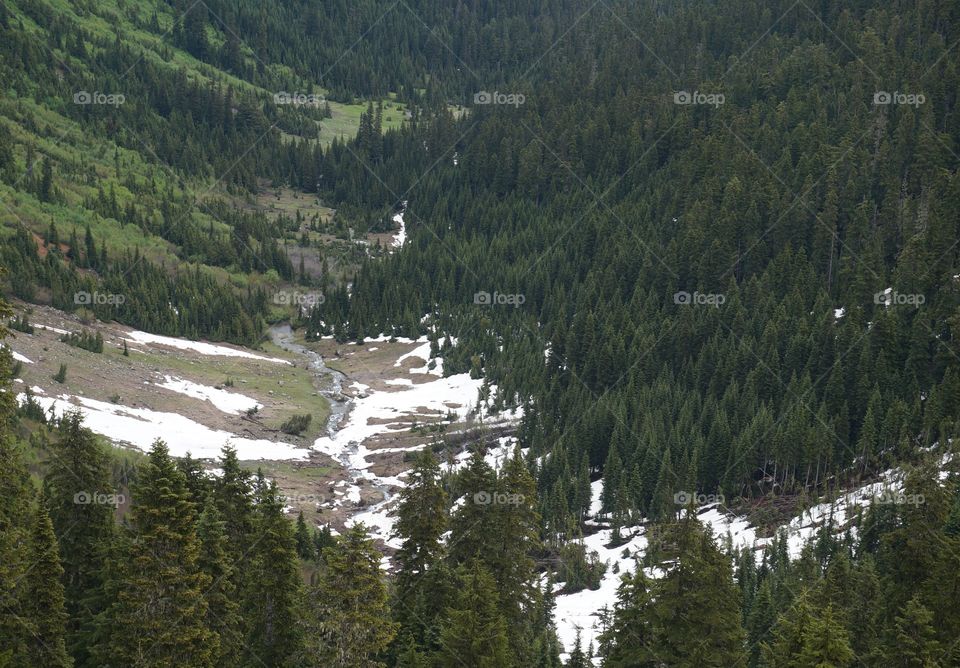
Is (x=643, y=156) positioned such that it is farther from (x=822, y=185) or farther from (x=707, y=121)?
(x=822, y=185)

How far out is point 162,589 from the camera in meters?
32.8

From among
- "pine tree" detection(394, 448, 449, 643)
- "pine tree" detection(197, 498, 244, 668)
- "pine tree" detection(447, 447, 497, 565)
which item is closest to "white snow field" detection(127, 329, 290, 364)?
"pine tree" detection(394, 448, 449, 643)

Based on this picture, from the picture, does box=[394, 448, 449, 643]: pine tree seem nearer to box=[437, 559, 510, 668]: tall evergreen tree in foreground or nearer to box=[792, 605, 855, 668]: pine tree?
box=[437, 559, 510, 668]: tall evergreen tree in foreground

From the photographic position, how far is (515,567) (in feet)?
135

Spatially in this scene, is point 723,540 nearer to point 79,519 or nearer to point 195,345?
point 79,519

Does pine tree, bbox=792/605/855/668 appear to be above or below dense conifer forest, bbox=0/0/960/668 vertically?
below

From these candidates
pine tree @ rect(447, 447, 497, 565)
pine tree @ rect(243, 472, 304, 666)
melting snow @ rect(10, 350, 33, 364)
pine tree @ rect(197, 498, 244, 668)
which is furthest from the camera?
melting snow @ rect(10, 350, 33, 364)

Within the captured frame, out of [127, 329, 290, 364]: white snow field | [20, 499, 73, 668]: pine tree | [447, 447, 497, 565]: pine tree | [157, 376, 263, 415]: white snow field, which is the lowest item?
[20, 499, 73, 668]: pine tree

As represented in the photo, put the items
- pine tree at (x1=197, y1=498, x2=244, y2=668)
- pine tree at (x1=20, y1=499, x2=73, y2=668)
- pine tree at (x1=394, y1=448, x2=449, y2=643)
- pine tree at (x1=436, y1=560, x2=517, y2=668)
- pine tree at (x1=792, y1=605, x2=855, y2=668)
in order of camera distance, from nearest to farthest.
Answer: pine tree at (x1=792, y1=605, x2=855, y2=668)
pine tree at (x1=20, y1=499, x2=73, y2=668)
pine tree at (x1=436, y1=560, x2=517, y2=668)
pine tree at (x1=197, y1=498, x2=244, y2=668)
pine tree at (x1=394, y1=448, x2=449, y2=643)

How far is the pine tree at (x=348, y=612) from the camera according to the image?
1342 inches

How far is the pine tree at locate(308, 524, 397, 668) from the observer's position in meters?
34.1

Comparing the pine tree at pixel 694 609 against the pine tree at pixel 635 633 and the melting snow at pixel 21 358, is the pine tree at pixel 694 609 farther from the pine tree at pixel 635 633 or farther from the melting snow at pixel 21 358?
the melting snow at pixel 21 358

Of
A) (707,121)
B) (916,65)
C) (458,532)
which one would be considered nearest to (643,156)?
(707,121)

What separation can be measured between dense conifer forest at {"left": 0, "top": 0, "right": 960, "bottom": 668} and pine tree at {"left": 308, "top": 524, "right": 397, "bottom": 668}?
107 millimetres
